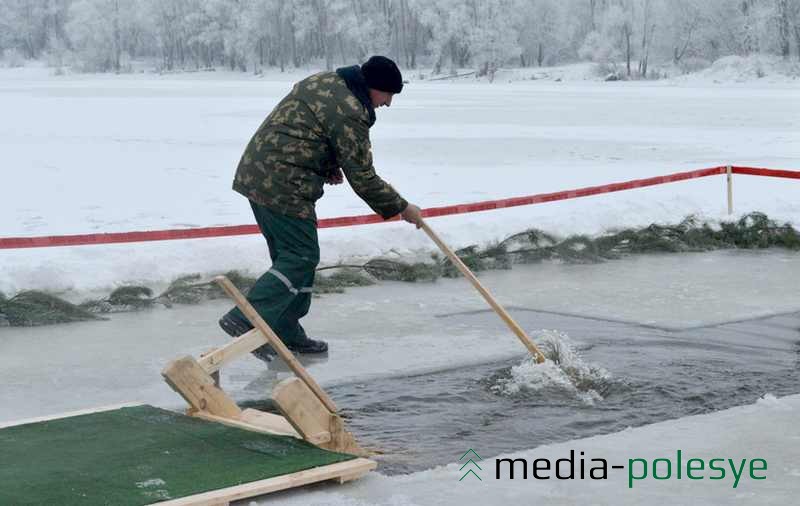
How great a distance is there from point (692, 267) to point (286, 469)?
6265 millimetres

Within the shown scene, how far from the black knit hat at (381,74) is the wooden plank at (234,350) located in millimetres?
1615

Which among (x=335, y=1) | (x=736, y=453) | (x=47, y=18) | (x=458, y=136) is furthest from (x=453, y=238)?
(x=47, y=18)

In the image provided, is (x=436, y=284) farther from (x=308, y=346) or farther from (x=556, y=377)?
(x=556, y=377)

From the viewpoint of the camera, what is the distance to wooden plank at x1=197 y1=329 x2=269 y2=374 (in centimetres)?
514

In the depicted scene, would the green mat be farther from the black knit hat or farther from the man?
the black knit hat

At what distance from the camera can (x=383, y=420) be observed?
554cm

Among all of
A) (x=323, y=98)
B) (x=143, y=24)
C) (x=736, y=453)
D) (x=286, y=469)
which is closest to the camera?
(x=286, y=469)

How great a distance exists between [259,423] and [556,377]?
5.31ft

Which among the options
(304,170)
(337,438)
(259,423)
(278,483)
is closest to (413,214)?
(304,170)

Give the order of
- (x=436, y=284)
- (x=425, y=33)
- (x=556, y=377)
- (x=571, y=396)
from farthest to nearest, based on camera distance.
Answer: (x=425, y=33) < (x=436, y=284) < (x=556, y=377) < (x=571, y=396)

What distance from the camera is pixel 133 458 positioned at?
463 centimetres

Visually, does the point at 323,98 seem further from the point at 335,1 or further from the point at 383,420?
the point at 335,1

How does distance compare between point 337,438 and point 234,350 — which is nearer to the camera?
point 337,438

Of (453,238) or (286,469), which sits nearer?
(286,469)
